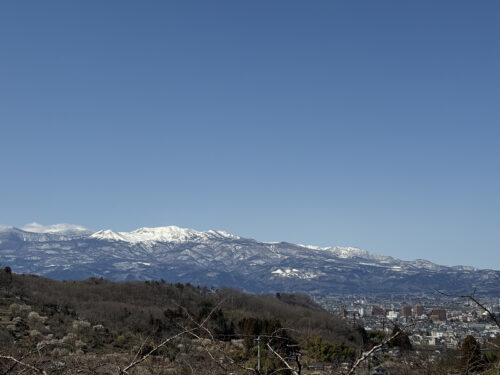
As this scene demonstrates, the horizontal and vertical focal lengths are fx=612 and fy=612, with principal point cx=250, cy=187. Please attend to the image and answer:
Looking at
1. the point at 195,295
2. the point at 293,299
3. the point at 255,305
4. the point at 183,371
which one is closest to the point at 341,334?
the point at 255,305

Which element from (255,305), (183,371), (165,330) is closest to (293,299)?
(255,305)

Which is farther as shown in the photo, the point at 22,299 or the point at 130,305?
the point at 130,305

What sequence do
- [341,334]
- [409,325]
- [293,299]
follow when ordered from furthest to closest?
[293,299], [341,334], [409,325]

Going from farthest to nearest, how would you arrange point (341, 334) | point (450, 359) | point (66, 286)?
point (66, 286) → point (341, 334) → point (450, 359)

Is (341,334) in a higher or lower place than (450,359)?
lower

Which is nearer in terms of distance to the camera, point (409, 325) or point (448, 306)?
point (409, 325)

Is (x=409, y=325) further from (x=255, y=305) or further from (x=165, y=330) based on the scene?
(x=255, y=305)

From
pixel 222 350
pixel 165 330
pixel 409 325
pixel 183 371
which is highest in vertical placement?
pixel 409 325

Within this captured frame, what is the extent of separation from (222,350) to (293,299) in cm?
10779

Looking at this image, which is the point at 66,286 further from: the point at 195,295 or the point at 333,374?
the point at 333,374

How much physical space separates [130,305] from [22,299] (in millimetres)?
11788

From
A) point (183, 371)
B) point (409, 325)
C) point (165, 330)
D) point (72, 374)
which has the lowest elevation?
point (165, 330)

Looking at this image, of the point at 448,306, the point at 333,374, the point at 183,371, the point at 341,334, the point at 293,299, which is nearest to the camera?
the point at 333,374

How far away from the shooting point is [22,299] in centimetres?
5950
